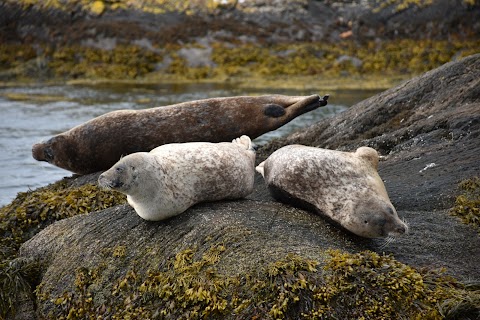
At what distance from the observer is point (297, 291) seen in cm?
422

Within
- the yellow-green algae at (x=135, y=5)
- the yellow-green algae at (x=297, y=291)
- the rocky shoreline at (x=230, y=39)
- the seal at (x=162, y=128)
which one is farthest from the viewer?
the yellow-green algae at (x=135, y=5)

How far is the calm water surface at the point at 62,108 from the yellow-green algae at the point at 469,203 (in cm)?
616

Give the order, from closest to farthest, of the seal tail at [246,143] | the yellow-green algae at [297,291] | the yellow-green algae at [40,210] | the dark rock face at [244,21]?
the yellow-green algae at [297,291]
the yellow-green algae at [40,210]
the seal tail at [246,143]
the dark rock face at [244,21]

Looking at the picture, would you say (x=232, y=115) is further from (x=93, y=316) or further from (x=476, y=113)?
(x=93, y=316)

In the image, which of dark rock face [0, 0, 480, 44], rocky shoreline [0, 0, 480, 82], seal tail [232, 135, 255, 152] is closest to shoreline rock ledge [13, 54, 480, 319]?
seal tail [232, 135, 255, 152]

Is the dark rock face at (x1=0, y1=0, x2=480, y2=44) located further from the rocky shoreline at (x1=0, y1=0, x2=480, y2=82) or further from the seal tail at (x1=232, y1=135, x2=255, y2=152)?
the seal tail at (x1=232, y1=135, x2=255, y2=152)

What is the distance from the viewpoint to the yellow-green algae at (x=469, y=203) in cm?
539

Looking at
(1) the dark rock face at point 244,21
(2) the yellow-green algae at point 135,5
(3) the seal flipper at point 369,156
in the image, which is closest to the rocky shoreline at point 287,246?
(3) the seal flipper at point 369,156

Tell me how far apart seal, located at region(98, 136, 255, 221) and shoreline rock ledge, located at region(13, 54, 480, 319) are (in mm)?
114

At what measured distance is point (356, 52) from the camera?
67.2 feet

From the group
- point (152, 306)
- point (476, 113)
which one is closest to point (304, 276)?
point (152, 306)

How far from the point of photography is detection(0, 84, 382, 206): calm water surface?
11.3 m

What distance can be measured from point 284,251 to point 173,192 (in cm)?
110

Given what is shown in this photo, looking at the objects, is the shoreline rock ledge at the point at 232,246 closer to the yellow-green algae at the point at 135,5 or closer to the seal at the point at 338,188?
the seal at the point at 338,188
